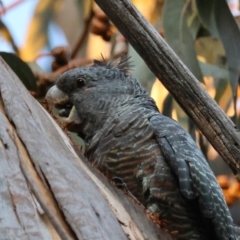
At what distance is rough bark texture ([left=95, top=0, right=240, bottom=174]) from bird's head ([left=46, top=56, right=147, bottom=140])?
1.09 feet

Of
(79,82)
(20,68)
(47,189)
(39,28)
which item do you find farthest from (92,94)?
(39,28)

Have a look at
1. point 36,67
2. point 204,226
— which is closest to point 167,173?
point 204,226

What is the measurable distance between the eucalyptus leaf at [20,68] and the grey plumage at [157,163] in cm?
35

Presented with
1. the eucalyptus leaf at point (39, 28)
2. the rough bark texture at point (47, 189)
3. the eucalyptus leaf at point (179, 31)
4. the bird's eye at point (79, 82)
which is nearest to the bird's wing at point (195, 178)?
the rough bark texture at point (47, 189)

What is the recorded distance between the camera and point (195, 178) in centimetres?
197

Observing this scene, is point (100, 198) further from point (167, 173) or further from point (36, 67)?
point (36, 67)

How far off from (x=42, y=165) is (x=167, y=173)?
539mm

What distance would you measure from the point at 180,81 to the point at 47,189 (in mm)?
675

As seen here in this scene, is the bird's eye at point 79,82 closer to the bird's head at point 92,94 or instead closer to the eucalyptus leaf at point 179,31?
the bird's head at point 92,94

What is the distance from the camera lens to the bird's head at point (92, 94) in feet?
7.63

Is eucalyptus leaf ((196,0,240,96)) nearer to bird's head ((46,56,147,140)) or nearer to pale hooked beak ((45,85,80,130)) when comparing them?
bird's head ((46,56,147,140))

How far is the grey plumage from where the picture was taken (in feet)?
6.45

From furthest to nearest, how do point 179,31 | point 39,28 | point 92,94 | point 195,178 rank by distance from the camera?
1. point 39,28
2. point 179,31
3. point 92,94
4. point 195,178

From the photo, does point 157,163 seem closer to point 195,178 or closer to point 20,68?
point 195,178
